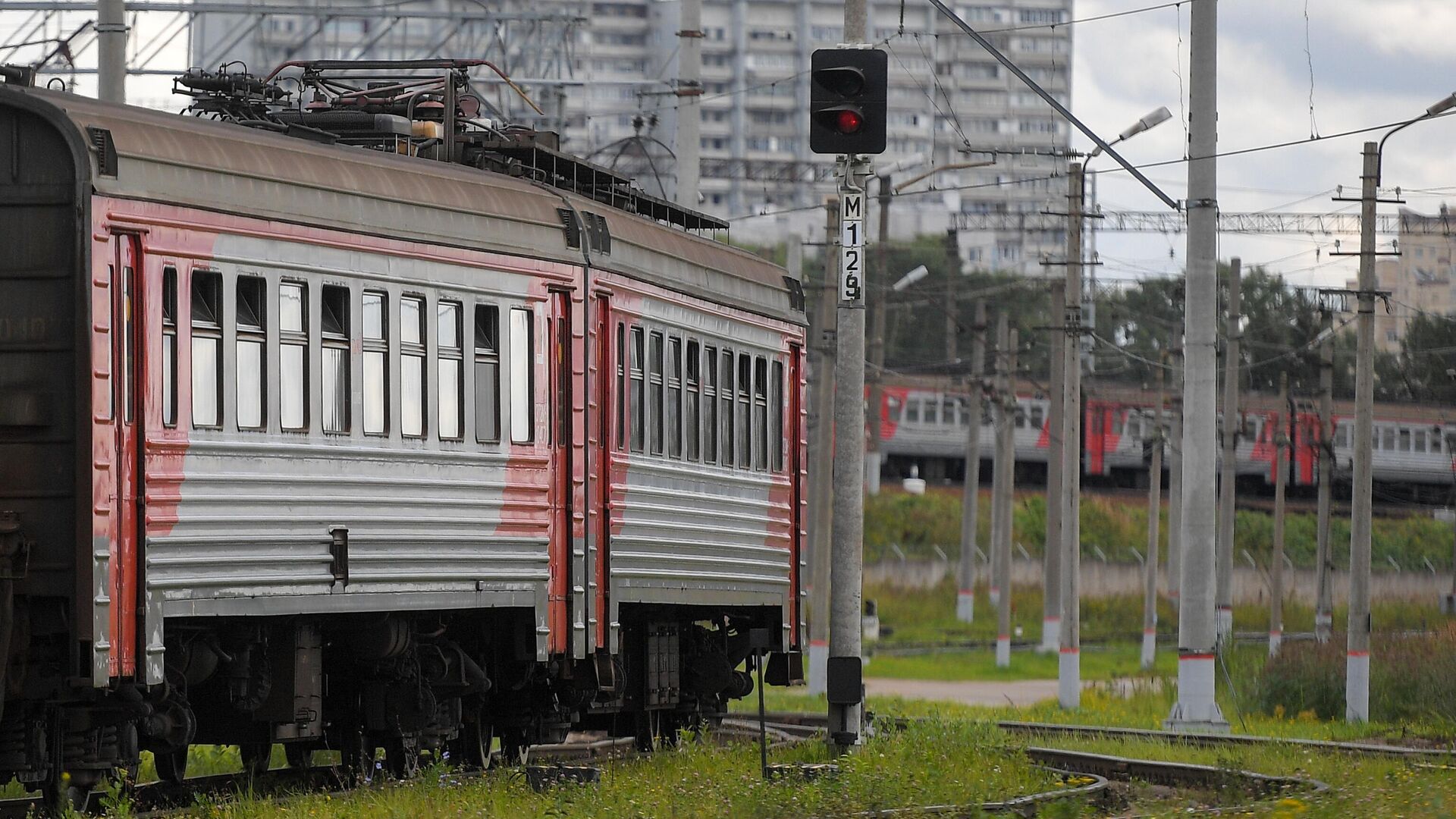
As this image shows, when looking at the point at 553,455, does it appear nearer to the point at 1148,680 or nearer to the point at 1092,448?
the point at 1148,680

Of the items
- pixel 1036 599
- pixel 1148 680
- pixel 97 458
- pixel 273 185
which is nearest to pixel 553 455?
pixel 273 185

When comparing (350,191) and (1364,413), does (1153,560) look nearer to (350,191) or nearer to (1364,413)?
(1364,413)

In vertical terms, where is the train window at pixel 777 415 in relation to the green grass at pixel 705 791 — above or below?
above

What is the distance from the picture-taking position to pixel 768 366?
62.1ft

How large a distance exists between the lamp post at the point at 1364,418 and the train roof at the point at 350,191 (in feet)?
46.8

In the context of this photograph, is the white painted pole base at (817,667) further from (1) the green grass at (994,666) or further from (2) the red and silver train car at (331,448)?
(2) the red and silver train car at (331,448)

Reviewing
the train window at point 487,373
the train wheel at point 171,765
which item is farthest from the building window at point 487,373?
the train wheel at point 171,765

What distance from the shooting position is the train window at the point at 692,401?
17031 millimetres

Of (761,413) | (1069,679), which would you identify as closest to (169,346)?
(761,413)

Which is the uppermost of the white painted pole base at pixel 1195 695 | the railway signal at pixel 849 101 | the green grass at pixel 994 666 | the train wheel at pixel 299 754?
the railway signal at pixel 849 101

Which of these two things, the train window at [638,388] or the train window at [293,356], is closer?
the train window at [293,356]

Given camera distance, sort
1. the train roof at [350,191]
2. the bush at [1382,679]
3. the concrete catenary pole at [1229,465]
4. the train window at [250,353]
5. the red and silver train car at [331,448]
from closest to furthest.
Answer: the red and silver train car at [331,448] < the train roof at [350,191] < the train window at [250,353] < the bush at [1382,679] < the concrete catenary pole at [1229,465]

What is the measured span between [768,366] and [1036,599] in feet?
128

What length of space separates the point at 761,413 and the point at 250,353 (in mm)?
7041
